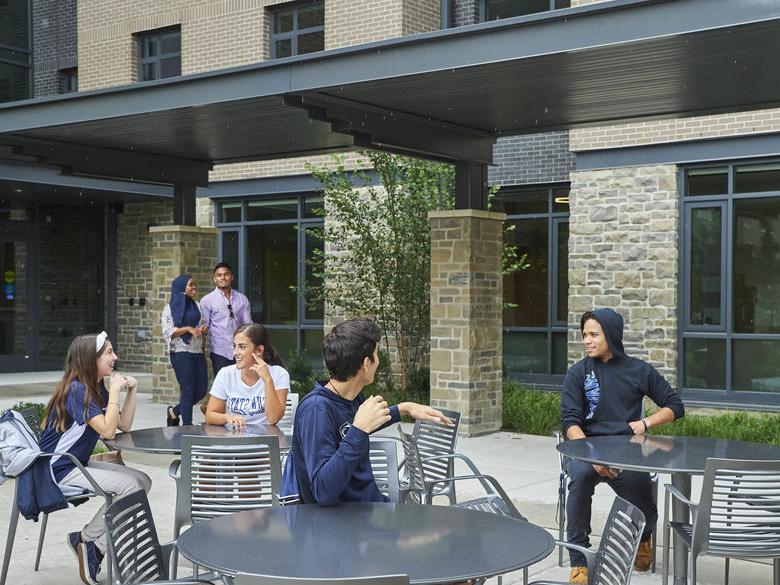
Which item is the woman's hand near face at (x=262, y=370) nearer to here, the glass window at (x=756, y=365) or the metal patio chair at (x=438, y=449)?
the metal patio chair at (x=438, y=449)

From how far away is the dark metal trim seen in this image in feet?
44.8

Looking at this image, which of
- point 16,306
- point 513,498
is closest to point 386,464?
point 513,498

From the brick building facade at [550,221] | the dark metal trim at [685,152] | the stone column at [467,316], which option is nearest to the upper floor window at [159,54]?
the brick building facade at [550,221]

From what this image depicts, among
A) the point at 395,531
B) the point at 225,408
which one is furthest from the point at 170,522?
the point at 395,531

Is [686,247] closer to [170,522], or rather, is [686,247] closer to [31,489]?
[170,522]

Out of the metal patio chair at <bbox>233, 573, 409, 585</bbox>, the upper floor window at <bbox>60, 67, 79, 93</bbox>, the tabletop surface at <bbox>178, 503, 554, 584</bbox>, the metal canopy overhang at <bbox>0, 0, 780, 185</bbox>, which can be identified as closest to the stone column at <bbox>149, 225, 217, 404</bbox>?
the metal canopy overhang at <bbox>0, 0, 780, 185</bbox>

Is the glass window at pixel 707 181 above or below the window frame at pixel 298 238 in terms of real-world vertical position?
above

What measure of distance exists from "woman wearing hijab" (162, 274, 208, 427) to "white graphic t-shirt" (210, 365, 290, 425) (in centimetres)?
434

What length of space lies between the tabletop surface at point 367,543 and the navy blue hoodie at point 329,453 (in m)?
0.08

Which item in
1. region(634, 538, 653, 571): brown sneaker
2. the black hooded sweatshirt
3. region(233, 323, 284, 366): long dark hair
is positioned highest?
region(233, 323, 284, 366): long dark hair

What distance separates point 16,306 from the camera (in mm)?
21156

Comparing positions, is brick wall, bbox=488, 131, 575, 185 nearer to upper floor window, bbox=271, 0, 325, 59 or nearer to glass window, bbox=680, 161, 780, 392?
glass window, bbox=680, 161, 780, 392

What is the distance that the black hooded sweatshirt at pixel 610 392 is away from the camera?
6.33m

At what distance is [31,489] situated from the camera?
553cm
